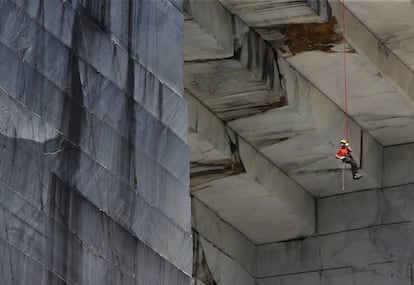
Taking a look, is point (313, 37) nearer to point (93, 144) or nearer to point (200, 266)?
point (200, 266)

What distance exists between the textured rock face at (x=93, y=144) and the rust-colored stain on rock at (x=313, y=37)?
425 cm

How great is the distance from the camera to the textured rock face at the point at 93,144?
14789mm

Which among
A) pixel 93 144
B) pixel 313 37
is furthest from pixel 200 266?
pixel 93 144

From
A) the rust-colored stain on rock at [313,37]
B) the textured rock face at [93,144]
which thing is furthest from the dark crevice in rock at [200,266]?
the textured rock face at [93,144]

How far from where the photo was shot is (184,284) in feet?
52.6

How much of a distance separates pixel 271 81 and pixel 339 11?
2.90 ft

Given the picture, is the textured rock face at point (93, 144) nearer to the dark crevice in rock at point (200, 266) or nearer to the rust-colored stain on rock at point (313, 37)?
the rust-colored stain on rock at point (313, 37)

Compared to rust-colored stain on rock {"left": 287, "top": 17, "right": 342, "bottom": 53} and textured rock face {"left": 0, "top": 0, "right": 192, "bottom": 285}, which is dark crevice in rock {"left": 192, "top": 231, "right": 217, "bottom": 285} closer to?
rust-colored stain on rock {"left": 287, "top": 17, "right": 342, "bottom": 53}

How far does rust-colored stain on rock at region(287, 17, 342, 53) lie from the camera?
2070cm

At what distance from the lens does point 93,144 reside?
15.4m

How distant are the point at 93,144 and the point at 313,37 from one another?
5.86 metres

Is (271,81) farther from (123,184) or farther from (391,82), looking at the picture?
(123,184)

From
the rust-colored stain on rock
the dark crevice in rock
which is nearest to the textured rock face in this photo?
the rust-colored stain on rock

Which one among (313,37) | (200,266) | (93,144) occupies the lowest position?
(93,144)
